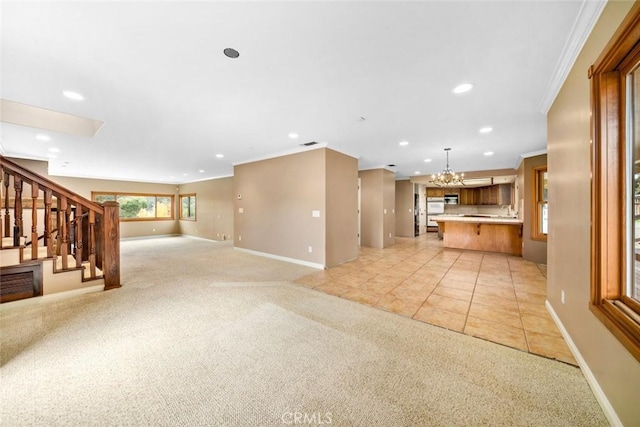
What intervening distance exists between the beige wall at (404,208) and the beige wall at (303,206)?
4.61m

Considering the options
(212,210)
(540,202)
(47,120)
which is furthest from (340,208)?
(212,210)

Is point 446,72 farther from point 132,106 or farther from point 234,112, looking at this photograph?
point 132,106

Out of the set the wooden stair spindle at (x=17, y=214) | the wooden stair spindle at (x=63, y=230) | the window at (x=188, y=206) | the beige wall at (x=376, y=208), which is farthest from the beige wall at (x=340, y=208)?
the window at (x=188, y=206)

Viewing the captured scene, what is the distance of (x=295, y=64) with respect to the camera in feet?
6.88

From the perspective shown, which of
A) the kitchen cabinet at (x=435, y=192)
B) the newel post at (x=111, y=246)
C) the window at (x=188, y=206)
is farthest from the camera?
the kitchen cabinet at (x=435, y=192)

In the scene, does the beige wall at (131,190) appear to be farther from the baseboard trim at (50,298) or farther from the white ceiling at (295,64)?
the baseboard trim at (50,298)

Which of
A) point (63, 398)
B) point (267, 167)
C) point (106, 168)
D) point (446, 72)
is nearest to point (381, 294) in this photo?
point (446, 72)

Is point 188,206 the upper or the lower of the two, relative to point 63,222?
upper

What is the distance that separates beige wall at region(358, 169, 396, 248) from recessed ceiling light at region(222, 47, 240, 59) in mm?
5578

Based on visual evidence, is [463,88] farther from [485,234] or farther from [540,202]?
[485,234]

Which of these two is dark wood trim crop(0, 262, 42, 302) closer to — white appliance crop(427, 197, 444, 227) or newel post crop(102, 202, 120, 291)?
newel post crop(102, 202, 120, 291)

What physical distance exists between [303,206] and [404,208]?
19.3 ft

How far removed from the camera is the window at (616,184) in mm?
1332

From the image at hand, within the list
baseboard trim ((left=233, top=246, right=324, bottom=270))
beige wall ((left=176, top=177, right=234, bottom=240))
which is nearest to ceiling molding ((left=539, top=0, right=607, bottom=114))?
baseboard trim ((left=233, top=246, right=324, bottom=270))
